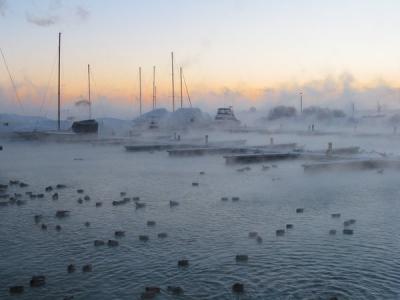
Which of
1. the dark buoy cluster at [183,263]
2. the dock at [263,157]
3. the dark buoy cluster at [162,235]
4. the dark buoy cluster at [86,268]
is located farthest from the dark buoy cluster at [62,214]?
the dock at [263,157]

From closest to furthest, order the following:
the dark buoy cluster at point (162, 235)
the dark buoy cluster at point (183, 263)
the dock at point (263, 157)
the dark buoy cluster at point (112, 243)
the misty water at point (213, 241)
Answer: the misty water at point (213, 241) < the dark buoy cluster at point (183, 263) < the dark buoy cluster at point (112, 243) < the dark buoy cluster at point (162, 235) < the dock at point (263, 157)

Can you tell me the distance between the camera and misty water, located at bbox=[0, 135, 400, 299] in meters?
10.7

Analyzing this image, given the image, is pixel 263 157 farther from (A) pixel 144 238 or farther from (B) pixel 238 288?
(B) pixel 238 288

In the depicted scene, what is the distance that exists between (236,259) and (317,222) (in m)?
4.76

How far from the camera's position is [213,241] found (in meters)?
13.9

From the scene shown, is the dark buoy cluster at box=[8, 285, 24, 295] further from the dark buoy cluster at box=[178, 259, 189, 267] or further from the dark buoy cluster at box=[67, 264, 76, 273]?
the dark buoy cluster at box=[178, 259, 189, 267]

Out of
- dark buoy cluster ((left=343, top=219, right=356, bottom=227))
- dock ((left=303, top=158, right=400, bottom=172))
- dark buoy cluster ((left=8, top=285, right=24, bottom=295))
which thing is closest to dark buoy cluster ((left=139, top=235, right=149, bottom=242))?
dark buoy cluster ((left=8, top=285, right=24, bottom=295))

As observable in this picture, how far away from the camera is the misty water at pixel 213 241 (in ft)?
35.2

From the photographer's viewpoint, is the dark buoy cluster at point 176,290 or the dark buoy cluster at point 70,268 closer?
the dark buoy cluster at point 176,290

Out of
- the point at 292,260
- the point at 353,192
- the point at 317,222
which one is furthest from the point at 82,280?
the point at 353,192

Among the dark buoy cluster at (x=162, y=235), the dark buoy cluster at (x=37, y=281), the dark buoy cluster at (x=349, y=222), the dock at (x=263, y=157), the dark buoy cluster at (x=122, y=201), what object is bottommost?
the dark buoy cluster at (x=37, y=281)

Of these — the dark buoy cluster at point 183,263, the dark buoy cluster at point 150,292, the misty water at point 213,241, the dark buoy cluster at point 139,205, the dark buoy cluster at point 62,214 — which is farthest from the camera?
the dark buoy cluster at point 139,205

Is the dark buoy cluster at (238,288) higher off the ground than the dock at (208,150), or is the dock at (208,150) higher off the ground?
the dock at (208,150)

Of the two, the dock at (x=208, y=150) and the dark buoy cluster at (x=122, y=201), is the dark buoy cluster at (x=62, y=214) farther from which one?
the dock at (x=208, y=150)
